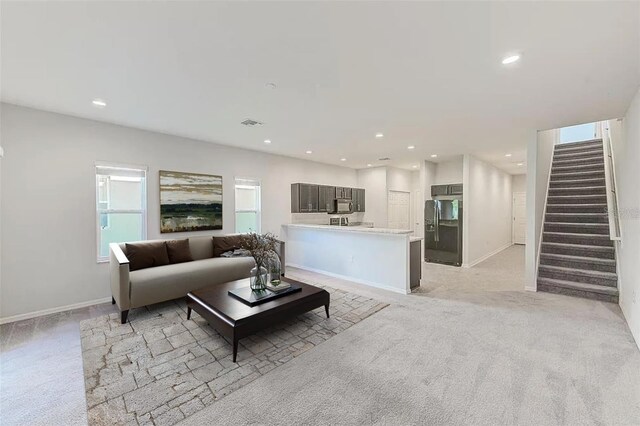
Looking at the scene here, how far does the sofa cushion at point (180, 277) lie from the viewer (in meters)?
3.48

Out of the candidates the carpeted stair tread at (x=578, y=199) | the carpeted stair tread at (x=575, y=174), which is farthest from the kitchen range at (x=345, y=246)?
the carpeted stair tread at (x=575, y=174)

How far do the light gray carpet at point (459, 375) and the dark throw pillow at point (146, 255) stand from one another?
281 centimetres

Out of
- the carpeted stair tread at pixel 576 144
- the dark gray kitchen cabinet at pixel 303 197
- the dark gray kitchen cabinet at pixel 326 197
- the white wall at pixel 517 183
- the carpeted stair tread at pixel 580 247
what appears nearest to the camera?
the carpeted stair tread at pixel 580 247

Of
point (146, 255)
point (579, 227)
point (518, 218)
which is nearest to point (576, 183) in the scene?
point (579, 227)

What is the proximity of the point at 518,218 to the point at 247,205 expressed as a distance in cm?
934

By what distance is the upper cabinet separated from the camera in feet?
22.0

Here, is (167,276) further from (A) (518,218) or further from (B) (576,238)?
(A) (518,218)

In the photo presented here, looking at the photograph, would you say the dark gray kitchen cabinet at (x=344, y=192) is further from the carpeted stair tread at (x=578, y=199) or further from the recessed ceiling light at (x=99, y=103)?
the recessed ceiling light at (x=99, y=103)

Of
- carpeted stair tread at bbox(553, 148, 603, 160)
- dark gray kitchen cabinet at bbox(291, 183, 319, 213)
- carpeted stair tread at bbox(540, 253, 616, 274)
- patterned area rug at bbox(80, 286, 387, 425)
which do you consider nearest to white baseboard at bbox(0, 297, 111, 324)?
patterned area rug at bbox(80, 286, 387, 425)

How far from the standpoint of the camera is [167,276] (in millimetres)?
3717

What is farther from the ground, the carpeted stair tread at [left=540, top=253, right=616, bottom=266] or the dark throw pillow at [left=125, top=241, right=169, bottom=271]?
the dark throw pillow at [left=125, top=241, right=169, bottom=271]

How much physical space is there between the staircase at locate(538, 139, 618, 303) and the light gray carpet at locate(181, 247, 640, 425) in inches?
37.8

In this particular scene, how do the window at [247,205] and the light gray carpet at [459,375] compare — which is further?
the window at [247,205]

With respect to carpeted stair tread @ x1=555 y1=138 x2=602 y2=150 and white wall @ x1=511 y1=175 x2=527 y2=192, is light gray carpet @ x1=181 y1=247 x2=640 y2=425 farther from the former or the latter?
white wall @ x1=511 y1=175 x2=527 y2=192
